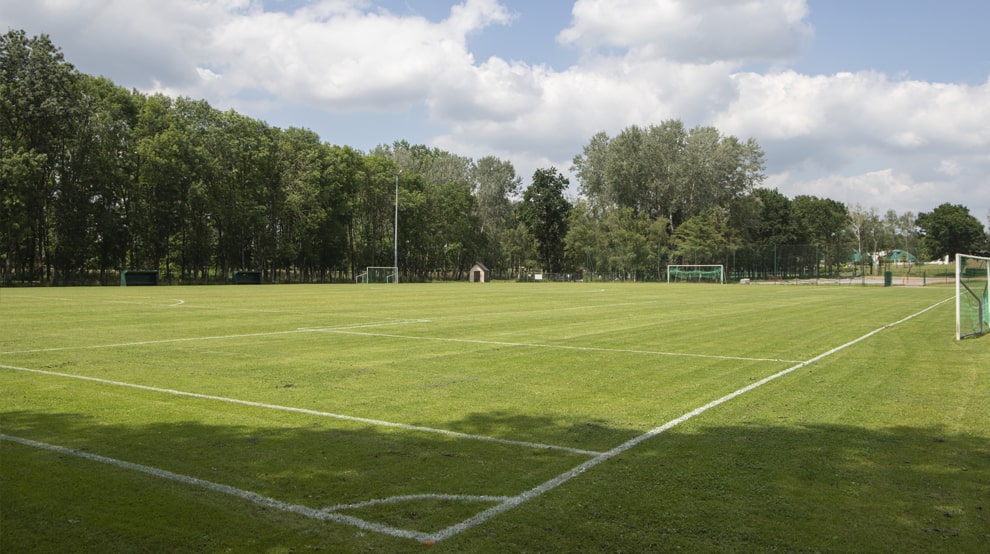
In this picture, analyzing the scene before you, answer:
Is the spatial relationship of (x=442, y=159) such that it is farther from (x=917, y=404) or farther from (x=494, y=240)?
(x=917, y=404)

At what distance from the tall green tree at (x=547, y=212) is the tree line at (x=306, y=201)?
0.77 ft

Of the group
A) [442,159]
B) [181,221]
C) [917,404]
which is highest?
[442,159]

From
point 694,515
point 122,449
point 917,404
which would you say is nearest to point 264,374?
point 122,449

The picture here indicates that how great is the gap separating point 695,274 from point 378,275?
3887cm

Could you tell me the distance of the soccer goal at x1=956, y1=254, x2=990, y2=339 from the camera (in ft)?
56.0

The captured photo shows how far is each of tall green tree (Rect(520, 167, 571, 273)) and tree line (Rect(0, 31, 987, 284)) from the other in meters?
0.23

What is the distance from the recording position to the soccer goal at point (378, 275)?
263 ft

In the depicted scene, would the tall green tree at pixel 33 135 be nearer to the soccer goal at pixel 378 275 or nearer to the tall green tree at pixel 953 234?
the soccer goal at pixel 378 275

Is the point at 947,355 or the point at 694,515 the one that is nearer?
the point at 694,515

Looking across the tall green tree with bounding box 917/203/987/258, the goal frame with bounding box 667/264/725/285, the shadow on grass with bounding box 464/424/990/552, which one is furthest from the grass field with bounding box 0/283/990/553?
the tall green tree with bounding box 917/203/987/258

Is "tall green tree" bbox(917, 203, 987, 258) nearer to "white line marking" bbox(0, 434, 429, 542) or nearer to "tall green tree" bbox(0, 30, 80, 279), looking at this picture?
"tall green tree" bbox(0, 30, 80, 279)

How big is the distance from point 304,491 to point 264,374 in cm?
570

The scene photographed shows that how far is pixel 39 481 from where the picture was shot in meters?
5.15

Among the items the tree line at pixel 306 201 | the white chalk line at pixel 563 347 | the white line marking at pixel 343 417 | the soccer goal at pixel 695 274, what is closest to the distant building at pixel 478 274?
the tree line at pixel 306 201
